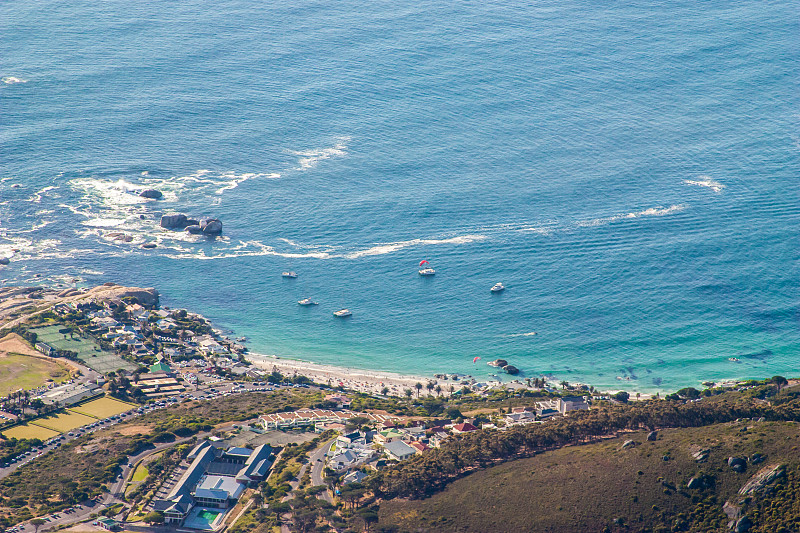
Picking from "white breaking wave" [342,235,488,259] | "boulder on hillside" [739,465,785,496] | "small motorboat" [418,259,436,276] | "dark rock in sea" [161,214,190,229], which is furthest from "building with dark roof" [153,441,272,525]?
"dark rock in sea" [161,214,190,229]

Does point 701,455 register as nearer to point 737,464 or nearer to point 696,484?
point 737,464

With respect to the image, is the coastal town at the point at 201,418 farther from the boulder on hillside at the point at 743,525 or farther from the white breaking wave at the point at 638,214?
the white breaking wave at the point at 638,214

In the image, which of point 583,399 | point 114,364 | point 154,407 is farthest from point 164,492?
point 583,399

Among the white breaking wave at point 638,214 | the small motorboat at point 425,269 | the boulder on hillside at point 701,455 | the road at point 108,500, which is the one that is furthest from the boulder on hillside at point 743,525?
the white breaking wave at point 638,214

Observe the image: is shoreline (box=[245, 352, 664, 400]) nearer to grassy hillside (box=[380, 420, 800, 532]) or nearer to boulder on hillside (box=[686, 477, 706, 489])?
grassy hillside (box=[380, 420, 800, 532])

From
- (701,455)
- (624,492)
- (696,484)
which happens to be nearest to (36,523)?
(624,492)

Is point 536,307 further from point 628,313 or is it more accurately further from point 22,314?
point 22,314
